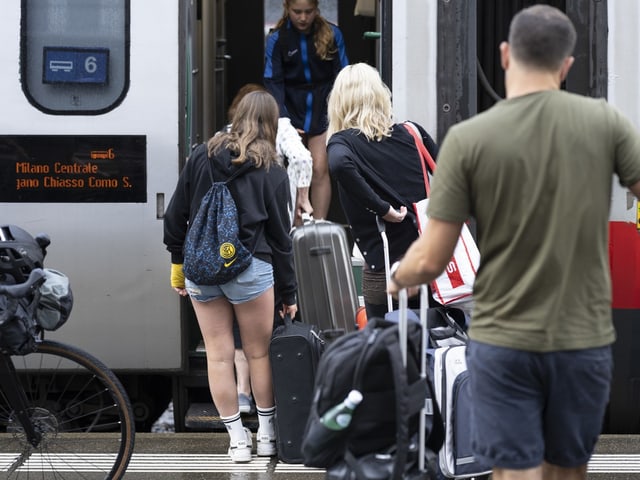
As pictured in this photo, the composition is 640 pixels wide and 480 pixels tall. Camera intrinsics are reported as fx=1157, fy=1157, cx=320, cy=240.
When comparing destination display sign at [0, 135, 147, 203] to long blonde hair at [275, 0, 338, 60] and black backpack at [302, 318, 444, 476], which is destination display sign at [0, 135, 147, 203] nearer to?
long blonde hair at [275, 0, 338, 60]

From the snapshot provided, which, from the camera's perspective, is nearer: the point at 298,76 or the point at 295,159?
the point at 295,159

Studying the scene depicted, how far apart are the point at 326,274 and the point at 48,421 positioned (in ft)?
4.78

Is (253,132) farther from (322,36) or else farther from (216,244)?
(322,36)

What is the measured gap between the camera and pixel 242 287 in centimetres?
482

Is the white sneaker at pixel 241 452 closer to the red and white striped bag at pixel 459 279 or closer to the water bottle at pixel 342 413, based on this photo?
the red and white striped bag at pixel 459 279

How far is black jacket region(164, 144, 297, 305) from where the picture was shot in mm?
4844

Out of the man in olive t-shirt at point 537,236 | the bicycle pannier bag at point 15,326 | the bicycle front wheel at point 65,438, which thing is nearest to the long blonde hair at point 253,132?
the bicycle front wheel at point 65,438

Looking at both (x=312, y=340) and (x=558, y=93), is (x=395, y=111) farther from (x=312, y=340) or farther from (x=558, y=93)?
(x=558, y=93)

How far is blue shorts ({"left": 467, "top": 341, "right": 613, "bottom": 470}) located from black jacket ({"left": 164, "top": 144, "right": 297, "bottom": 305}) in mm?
1978

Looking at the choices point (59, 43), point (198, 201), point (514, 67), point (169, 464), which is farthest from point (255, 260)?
point (514, 67)

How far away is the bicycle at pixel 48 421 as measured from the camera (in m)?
4.10

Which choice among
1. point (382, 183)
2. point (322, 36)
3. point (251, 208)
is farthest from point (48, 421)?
point (322, 36)

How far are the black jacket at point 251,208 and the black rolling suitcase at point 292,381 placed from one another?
0.77 feet

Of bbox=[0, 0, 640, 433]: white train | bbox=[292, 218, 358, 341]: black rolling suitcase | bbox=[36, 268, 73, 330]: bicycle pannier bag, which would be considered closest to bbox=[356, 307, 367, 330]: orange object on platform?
bbox=[292, 218, 358, 341]: black rolling suitcase
